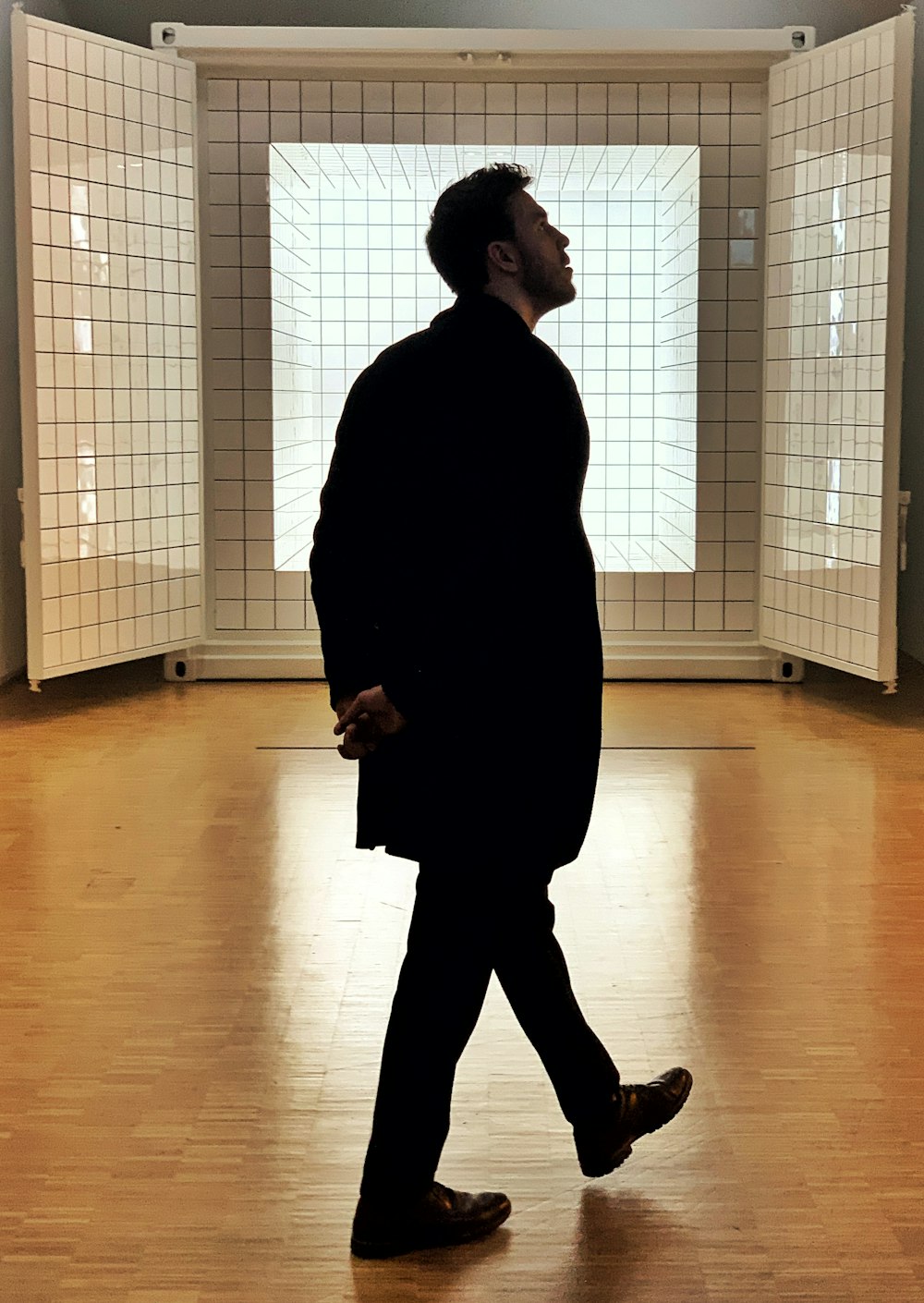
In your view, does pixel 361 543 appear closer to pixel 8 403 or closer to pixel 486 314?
pixel 486 314

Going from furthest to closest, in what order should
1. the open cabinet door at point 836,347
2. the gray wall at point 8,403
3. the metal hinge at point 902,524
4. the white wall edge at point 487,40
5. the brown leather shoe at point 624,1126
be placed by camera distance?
1. the gray wall at point 8,403
2. the white wall edge at point 487,40
3. the metal hinge at point 902,524
4. the open cabinet door at point 836,347
5. the brown leather shoe at point 624,1126

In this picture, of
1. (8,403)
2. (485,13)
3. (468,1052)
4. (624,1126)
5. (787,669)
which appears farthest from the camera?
(485,13)

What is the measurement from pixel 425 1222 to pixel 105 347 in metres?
3.74

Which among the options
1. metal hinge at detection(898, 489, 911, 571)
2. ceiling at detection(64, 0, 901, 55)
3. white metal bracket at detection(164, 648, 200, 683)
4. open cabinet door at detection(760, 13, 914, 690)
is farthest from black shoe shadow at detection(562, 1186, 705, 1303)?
ceiling at detection(64, 0, 901, 55)

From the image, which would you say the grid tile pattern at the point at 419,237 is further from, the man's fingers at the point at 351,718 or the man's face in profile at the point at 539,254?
the man's fingers at the point at 351,718

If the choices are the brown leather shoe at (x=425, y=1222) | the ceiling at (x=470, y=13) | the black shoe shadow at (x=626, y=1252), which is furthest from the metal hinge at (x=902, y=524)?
the brown leather shoe at (x=425, y=1222)

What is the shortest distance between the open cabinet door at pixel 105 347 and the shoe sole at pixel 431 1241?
11.1 ft

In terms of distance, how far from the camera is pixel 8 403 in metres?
5.42

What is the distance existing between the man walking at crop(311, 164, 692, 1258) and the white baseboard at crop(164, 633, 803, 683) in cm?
377

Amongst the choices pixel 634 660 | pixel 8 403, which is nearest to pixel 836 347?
pixel 634 660

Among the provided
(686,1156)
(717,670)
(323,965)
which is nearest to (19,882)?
(323,965)

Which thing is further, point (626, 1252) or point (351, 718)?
point (626, 1252)

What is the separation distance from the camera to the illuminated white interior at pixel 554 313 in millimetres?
5586

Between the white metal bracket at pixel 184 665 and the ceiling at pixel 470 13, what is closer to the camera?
the white metal bracket at pixel 184 665
